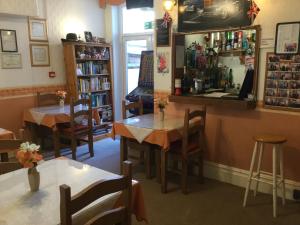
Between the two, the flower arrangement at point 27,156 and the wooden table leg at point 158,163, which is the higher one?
the flower arrangement at point 27,156

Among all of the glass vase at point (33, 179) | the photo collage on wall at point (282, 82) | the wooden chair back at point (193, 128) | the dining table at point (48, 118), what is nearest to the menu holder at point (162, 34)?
the wooden chair back at point (193, 128)

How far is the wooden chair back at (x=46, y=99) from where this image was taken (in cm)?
459

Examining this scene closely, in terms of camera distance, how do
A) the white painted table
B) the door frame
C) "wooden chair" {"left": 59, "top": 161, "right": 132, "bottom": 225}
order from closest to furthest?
1. "wooden chair" {"left": 59, "top": 161, "right": 132, "bottom": 225}
2. the white painted table
3. the door frame

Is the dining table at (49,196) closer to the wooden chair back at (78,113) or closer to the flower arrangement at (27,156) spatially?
the flower arrangement at (27,156)

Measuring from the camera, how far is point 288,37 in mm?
2691

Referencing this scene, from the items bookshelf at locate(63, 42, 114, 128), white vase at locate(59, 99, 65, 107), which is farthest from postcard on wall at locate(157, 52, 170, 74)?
white vase at locate(59, 99, 65, 107)

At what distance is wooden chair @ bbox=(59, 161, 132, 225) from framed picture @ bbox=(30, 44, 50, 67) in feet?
12.4

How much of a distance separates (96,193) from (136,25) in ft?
15.5

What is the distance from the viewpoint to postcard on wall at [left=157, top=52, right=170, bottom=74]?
368cm

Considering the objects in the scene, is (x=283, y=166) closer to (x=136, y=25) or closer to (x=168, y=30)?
(x=168, y=30)

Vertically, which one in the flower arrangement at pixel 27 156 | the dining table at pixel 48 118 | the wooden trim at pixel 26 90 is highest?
the wooden trim at pixel 26 90

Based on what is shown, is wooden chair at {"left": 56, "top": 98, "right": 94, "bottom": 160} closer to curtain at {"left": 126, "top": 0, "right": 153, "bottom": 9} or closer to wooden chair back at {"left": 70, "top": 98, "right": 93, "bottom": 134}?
wooden chair back at {"left": 70, "top": 98, "right": 93, "bottom": 134}

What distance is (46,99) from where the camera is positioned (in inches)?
185

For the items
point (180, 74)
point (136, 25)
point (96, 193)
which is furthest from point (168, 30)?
point (96, 193)
